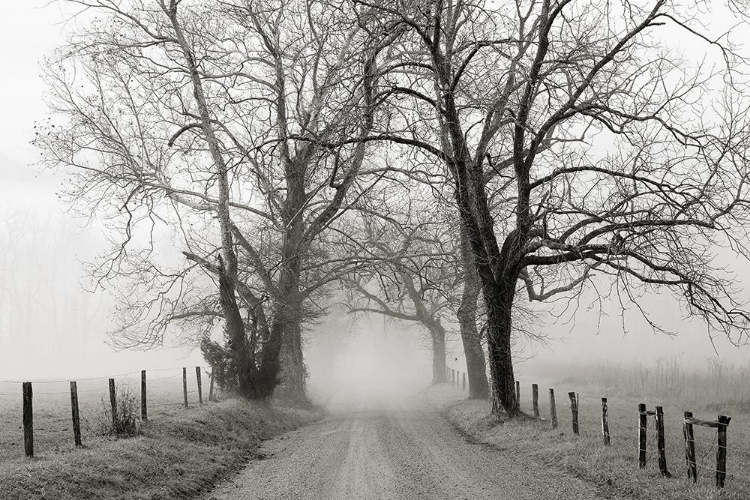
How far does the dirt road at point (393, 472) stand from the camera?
8888 mm

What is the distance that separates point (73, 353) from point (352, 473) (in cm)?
8884

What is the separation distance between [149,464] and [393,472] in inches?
158

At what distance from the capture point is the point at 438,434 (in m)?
15.7

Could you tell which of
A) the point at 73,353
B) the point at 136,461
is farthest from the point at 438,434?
the point at 73,353

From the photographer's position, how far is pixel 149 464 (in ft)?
31.1

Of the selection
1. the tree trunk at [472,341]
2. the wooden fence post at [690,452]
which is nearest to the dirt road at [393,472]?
the wooden fence post at [690,452]

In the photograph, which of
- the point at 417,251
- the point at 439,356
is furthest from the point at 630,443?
the point at 439,356

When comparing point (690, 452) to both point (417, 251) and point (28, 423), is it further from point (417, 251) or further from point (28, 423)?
point (417, 251)

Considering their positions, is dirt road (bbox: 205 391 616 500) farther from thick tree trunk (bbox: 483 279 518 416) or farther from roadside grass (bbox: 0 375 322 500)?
thick tree trunk (bbox: 483 279 518 416)

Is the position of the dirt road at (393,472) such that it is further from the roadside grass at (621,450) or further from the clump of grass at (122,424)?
the clump of grass at (122,424)

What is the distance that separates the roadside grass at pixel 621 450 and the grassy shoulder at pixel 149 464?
19.4 feet

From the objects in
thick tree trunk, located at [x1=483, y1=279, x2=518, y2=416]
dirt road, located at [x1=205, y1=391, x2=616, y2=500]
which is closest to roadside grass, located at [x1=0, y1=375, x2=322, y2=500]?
dirt road, located at [x1=205, y1=391, x2=616, y2=500]

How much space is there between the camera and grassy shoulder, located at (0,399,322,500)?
7676mm

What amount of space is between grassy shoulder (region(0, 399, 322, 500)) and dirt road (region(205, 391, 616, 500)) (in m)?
0.50
